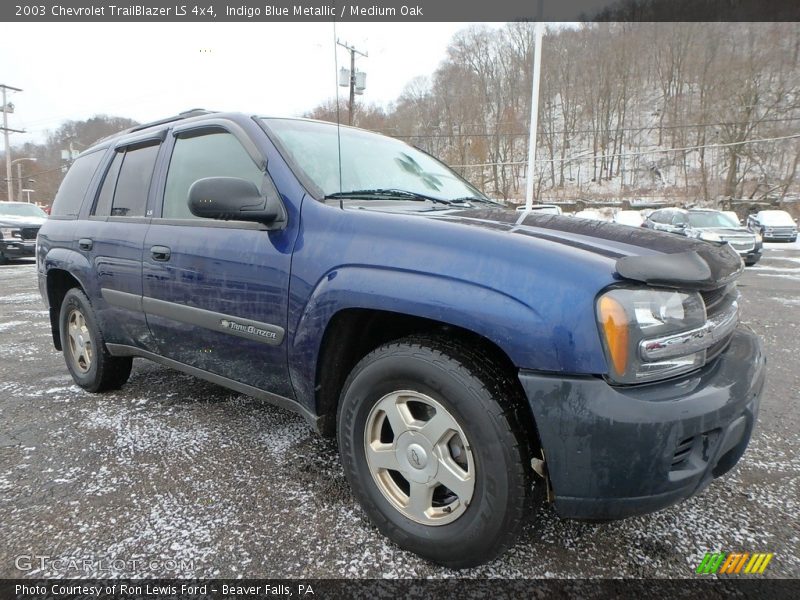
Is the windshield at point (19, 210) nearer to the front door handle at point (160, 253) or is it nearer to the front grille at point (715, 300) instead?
the front door handle at point (160, 253)

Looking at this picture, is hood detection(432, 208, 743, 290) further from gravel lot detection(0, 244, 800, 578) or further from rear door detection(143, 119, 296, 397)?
gravel lot detection(0, 244, 800, 578)

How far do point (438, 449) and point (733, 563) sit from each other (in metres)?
1.17

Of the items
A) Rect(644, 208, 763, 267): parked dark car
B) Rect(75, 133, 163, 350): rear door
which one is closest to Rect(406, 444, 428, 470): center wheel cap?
Rect(75, 133, 163, 350): rear door

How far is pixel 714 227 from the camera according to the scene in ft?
46.2

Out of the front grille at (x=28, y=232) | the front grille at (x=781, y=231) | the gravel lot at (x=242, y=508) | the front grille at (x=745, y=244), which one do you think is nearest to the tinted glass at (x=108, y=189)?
the gravel lot at (x=242, y=508)

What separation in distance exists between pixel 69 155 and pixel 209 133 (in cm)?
4288

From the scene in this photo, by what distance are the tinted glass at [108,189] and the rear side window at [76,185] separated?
0.26 m

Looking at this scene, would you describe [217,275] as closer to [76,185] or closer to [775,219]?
[76,185]

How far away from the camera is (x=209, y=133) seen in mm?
2615

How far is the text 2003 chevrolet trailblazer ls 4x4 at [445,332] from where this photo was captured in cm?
142

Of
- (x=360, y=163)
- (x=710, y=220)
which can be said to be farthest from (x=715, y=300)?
(x=710, y=220)

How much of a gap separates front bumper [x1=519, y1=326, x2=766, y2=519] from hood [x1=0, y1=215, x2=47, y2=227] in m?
14.5

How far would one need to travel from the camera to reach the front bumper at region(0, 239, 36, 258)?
40.1 feet
